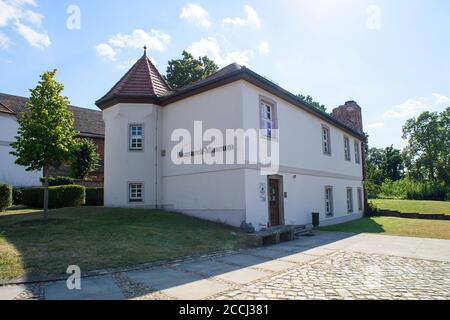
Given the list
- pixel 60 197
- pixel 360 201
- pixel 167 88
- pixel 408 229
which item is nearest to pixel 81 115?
pixel 60 197

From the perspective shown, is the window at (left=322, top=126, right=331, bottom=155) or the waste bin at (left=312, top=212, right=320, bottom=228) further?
the window at (left=322, top=126, right=331, bottom=155)

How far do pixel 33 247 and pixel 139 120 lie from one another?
362 inches

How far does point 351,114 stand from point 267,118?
16.4 meters

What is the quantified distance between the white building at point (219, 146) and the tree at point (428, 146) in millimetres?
43839

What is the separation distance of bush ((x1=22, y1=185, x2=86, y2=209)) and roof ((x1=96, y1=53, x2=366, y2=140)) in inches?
206

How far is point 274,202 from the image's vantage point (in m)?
14.2

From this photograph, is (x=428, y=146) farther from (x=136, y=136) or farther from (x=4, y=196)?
(x=4, y=196)

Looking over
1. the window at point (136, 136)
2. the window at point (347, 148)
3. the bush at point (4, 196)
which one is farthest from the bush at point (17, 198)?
the window at point (347, 148)

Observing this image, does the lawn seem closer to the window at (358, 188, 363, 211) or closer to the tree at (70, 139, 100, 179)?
the tree at (70, 139, 100, 179)

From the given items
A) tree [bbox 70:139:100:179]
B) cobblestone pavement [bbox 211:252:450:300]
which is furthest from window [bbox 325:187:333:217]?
tree [bbox 70:139:100:179]

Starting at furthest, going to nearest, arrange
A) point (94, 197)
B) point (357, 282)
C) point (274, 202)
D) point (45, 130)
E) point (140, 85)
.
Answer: point (94, 197) → point (140, 85) → point (274, 202) → point (45, 130) → point (357, 282)

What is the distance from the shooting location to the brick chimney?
1072 inches

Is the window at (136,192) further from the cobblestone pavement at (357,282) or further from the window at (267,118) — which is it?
the cobblestone pavement at (357,282)
